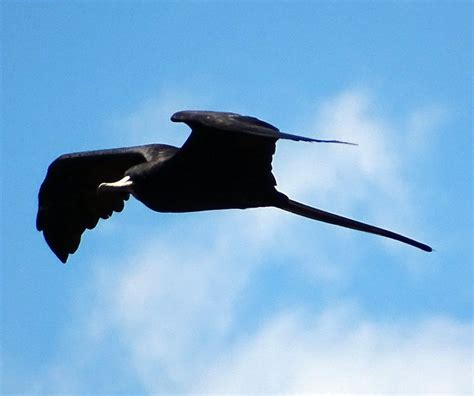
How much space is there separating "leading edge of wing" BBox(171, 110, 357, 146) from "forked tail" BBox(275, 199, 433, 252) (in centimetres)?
108

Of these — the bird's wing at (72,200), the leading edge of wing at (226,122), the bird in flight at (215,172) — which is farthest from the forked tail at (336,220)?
the bird's wing at (72,200)

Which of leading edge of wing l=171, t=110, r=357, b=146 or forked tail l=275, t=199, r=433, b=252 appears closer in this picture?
leading edge of wing l=171, t=110, r=357, b=146

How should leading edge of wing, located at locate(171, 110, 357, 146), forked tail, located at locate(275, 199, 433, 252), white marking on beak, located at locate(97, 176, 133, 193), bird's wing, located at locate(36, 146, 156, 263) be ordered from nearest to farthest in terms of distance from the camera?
leading edge of wing, located at locate(171, 110, 357, 146) < forked tail, located at locate(275, 199, 433, 252) < white marking on beak, located at locate(97, 176, 133, 193) < bird's wing, located at locate(36, 146, 156, 263)

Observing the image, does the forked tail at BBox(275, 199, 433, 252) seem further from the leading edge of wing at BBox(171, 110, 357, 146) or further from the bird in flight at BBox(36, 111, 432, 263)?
the leading edge of wing at BBox(171, 110, 357, 146)

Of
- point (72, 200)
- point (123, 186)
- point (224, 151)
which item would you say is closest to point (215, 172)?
point (224, 151)

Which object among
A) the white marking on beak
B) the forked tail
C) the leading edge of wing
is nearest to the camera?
the leading edge of wing

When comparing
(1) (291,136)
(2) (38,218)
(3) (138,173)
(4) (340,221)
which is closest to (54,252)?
(2) (38,218)

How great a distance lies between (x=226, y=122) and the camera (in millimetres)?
9469

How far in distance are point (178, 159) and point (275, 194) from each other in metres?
0.87

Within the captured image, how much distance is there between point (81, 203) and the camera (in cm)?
1244

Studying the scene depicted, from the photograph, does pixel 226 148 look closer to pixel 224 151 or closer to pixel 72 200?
pixel 224 151

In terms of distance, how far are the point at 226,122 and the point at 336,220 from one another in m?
1.66

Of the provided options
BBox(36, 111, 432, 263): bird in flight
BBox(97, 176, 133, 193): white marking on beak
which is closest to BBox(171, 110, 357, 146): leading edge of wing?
BBox(36, 111, 432, 263): bird in flight

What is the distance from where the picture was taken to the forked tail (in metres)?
10.4
